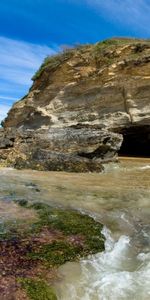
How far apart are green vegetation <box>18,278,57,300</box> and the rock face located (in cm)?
1522

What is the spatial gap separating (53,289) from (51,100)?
28.7 meters

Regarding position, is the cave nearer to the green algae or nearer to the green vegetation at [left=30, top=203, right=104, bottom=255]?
the green vegetation at [left=30, top=203, right=104, bottom=255]

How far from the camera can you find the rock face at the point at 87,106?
24562 mm

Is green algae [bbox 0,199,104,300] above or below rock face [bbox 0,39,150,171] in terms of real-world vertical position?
below

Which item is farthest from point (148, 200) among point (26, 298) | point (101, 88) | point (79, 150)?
point (101, 88)

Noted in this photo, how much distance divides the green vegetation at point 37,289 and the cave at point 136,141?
23975 mm

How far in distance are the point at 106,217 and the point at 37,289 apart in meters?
4.31

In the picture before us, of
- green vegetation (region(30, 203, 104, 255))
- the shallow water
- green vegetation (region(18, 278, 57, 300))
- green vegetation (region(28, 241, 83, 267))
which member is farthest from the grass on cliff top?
green vegetation (region(18, 278, 57, 300))

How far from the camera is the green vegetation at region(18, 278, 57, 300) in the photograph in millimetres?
6699

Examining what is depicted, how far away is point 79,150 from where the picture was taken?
23.9 meters

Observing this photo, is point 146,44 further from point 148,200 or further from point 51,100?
point 148,200

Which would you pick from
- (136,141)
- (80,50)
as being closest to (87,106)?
(136,141)

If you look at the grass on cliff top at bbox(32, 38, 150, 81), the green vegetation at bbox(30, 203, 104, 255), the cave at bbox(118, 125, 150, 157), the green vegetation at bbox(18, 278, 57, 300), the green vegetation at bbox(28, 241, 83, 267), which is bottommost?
the green vegetation at bbox(18, 278, 57, 300)

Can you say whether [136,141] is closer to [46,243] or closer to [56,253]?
[46,243]
